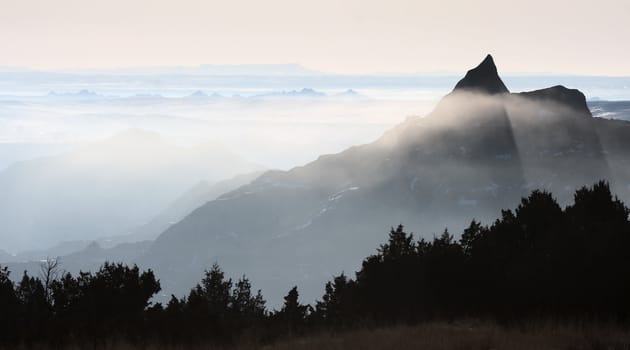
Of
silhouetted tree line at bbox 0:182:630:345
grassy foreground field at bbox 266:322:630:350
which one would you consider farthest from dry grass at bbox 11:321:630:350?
silhouetted tree line at bbox 0:182:630:345

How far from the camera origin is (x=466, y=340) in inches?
758

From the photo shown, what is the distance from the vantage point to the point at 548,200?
2039 inches

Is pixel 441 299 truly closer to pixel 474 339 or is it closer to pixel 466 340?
pixel 474 339

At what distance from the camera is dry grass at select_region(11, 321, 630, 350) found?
18703 mm

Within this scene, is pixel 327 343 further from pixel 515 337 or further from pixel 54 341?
pixel 54 341

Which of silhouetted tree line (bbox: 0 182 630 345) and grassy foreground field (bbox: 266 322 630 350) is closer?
grassy foreground field (bbox: 266 322 630 350)

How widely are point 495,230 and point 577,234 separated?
17139 mm

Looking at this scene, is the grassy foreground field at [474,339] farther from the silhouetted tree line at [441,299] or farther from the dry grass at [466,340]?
the silhouetted tree line at [441,299]

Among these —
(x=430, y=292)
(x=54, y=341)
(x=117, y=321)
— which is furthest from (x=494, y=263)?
(x=54, y=341)

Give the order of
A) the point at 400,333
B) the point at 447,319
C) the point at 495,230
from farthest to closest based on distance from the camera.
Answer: the point at 495,230
the point at 447,319
the point at 400,333

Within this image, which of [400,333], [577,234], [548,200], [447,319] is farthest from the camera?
[548,200]

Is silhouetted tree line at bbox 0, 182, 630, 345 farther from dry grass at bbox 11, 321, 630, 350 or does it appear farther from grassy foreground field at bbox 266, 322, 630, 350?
grassy foreground field at bbox 266, 322, 630, 350

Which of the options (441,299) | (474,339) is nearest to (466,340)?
(474,339)

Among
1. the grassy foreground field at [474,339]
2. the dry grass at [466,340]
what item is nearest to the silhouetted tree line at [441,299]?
the dry grass at [466,340]
